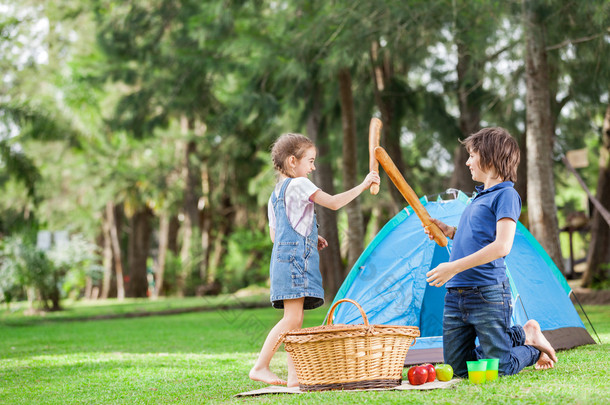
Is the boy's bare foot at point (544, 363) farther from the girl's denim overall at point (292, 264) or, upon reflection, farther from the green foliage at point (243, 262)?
the green foliage at point (243, 262)

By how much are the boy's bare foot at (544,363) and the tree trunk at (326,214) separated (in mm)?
7722

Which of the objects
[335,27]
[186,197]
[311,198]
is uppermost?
[335,27]

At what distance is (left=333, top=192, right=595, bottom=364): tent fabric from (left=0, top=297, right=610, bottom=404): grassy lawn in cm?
31

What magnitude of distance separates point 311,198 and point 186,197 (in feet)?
51.4

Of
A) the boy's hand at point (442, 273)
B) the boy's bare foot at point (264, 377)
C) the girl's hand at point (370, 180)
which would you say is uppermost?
the girl's hand at point (370, 180)

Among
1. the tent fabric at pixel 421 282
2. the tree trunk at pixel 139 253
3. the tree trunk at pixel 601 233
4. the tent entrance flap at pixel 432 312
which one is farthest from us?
the tree trunk at pixel 139 253

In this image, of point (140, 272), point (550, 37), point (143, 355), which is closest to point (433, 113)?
point (550, 37)

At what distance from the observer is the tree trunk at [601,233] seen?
11039 millimetres

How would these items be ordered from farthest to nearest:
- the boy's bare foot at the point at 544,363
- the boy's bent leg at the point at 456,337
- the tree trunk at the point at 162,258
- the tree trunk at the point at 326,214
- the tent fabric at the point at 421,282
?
the tree trunk at the point at 162,258
the tree trunk at the point at 326,214
the tent fabric at the point at 421,282
the boy's bare foot at the point at 544,363
the boy's bent leg at the point at 456,337

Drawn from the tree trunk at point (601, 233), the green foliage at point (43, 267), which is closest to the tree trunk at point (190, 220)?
the green foliage at point (43, 267)

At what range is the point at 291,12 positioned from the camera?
381 inches

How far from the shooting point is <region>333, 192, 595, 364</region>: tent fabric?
16.5 ft

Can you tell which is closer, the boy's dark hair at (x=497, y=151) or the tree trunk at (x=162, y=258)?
the boy's dark hair at (x=497, y=151)

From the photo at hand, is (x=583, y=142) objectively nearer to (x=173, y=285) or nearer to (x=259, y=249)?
(x=259, y=249)
